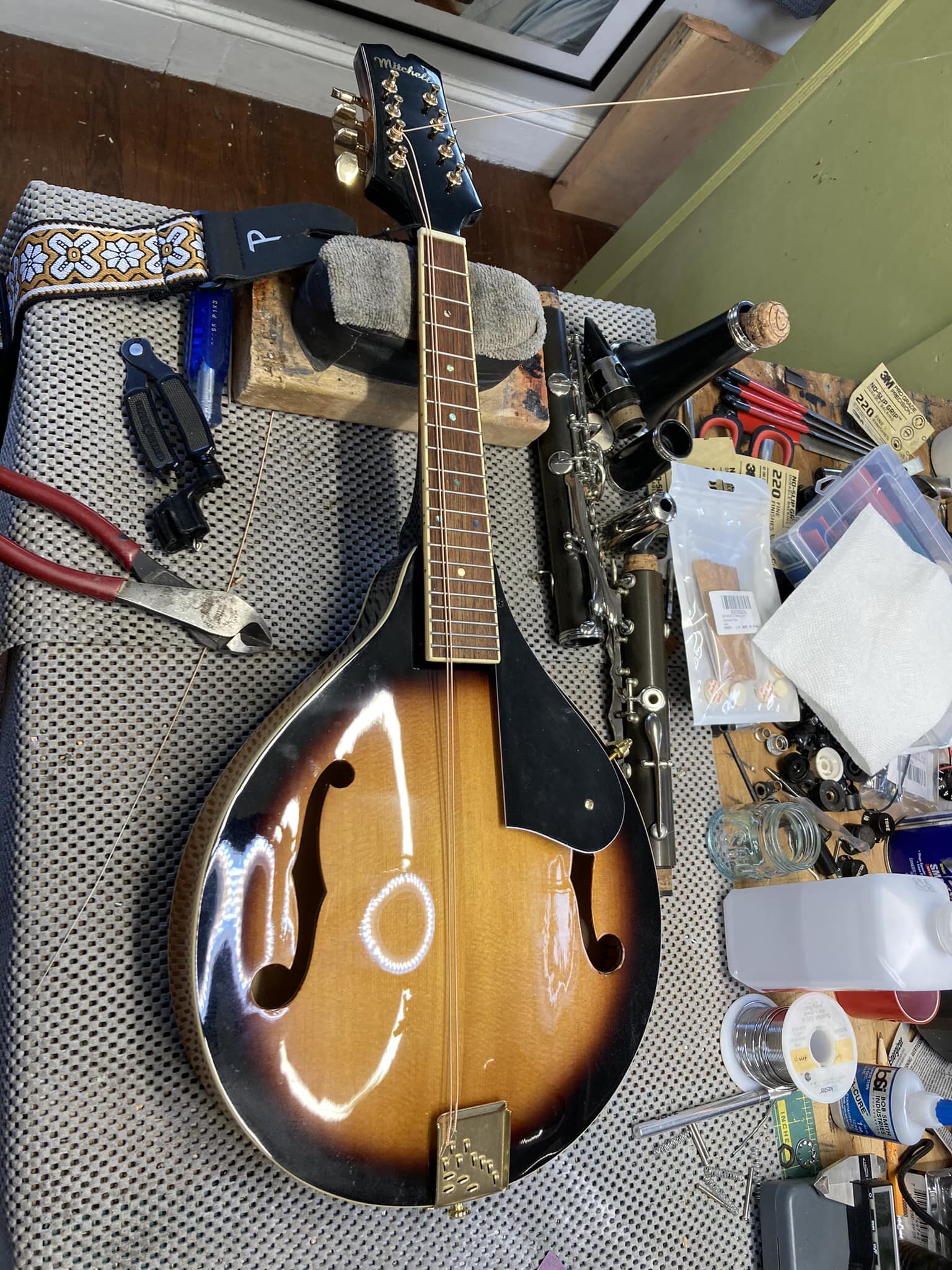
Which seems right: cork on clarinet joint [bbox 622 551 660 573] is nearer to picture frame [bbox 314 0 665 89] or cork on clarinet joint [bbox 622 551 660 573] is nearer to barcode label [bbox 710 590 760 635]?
barcode label [bbox 710 590 760 635]

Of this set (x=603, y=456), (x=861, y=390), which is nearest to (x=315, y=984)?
(x=603, y=456)

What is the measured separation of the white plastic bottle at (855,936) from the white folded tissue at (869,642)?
241 millimetres

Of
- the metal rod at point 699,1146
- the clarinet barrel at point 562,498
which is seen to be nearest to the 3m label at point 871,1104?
the metal rod at point 699,1146

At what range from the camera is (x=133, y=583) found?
85 cm

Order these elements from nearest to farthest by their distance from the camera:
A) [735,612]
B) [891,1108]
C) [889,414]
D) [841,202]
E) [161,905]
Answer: [161,905] < [891,1108] < [735,612] < [889,414] < [841,202]

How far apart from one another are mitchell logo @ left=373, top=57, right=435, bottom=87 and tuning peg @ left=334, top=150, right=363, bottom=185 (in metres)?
0.11

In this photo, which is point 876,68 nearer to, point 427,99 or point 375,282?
point 427,99

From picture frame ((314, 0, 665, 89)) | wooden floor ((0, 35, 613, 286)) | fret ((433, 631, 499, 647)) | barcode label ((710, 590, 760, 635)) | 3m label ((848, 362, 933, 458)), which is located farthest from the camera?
picture frame ((314, 0, 665, 89))

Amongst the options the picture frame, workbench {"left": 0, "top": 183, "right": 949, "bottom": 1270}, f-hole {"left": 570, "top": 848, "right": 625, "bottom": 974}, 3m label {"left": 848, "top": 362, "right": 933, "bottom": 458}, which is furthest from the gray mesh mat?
the picture frame

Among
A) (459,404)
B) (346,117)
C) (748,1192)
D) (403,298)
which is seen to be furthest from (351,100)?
(748,1192)

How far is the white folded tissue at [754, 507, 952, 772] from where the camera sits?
1.19m

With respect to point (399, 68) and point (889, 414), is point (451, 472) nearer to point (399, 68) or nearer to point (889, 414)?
point (399, 68)

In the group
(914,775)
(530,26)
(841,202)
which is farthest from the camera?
(530,26)

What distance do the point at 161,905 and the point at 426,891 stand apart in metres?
0.27
